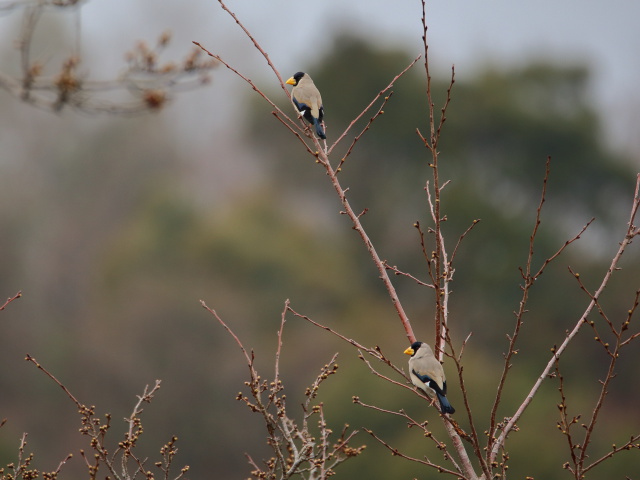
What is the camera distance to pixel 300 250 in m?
20.4

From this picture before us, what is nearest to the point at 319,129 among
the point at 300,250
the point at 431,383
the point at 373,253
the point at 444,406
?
the point at 373,253

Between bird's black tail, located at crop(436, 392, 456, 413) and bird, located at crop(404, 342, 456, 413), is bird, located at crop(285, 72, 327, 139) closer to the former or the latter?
bird, located at crop(404, 342, 456, 413)

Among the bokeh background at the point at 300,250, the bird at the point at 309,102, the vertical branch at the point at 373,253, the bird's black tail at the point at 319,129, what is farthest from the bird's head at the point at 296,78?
the bokeh background at the point at 300,250

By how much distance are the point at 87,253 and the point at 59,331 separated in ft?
11.0

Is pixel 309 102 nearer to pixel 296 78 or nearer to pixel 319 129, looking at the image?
pixel 319 129

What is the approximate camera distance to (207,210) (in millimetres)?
22344

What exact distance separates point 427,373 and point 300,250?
16.9m

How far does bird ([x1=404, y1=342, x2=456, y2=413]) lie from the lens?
3.38 metres

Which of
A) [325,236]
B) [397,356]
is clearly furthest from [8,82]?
[325,236]

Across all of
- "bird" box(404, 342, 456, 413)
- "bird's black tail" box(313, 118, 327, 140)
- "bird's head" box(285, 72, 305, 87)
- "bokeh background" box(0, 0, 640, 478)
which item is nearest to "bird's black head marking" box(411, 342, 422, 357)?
"bird" box(404, 342, 456, 413)

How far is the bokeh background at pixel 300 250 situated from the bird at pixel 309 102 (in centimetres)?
1076

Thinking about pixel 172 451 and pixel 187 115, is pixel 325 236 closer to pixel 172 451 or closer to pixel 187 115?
pixel 187 115

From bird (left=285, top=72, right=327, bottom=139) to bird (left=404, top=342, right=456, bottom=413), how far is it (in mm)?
942

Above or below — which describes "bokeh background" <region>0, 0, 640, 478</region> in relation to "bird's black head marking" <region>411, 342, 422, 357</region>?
below
